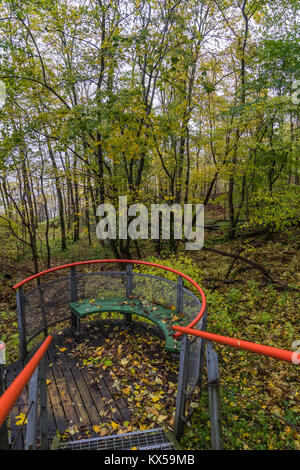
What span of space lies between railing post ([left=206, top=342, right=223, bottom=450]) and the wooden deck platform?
5.48 ft

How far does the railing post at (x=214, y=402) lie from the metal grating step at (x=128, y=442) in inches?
37.9

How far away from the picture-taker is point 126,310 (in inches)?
180

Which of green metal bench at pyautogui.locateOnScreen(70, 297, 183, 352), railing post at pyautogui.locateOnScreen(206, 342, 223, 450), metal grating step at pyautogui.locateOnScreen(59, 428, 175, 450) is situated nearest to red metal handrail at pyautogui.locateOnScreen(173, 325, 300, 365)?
railing post at pyautogui.locateOnScreen(206, 342, 223, 450)

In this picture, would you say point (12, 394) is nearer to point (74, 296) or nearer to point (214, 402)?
point (214, 402)

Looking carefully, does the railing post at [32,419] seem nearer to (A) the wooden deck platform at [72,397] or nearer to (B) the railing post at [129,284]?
(A) the wooden deck platform at [72,397]

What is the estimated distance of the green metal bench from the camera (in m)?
4.24

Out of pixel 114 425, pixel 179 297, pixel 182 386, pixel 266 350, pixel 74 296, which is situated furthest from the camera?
pixel 74 296

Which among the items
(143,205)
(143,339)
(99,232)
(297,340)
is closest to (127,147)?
(143,205)

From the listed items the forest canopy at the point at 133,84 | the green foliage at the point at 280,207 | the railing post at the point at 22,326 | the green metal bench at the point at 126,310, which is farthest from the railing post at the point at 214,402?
the green foliage at the point at 280,207

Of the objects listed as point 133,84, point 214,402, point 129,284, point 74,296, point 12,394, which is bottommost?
point 74,296

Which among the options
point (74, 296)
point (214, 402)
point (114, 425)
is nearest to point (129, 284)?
point (74, 296)

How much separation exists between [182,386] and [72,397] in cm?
176

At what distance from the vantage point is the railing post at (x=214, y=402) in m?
1.76
